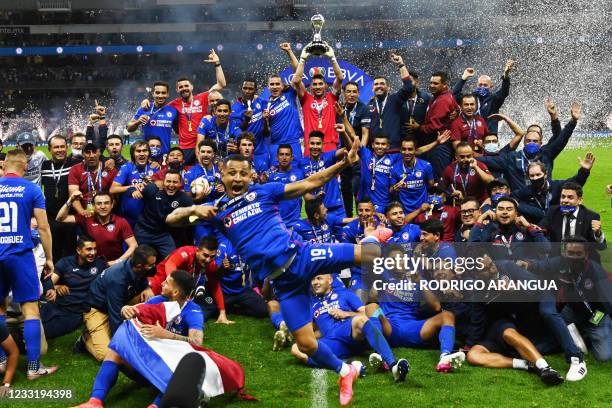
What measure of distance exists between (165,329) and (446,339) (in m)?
2.52

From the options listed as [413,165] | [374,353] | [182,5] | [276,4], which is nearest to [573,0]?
[276,4]

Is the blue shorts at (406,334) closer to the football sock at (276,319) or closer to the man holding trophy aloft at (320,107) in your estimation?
the football sock at (276,319)

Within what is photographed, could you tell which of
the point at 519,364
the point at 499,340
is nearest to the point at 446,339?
the point at 499,340

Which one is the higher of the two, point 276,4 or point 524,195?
point 276,4

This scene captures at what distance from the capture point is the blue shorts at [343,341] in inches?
273

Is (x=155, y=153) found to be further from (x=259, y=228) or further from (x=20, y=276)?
(x=259, y=228)

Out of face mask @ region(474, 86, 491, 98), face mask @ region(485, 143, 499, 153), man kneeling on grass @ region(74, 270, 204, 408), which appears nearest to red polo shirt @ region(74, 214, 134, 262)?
man kneeling on grass @ region(74, 270, 204, 408)

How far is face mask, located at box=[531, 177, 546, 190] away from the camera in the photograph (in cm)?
845

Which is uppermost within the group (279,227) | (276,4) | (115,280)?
(276,4)

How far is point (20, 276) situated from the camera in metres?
6.58

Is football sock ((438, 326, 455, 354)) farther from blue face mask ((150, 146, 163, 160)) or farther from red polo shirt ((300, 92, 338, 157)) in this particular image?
blue face mask ((150, 146, 163, 160))

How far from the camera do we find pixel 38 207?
668 cm

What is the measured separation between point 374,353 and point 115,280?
7.93ft

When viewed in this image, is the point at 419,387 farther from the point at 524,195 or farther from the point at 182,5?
the point at 182,5
